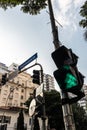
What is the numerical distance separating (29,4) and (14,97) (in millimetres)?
58214

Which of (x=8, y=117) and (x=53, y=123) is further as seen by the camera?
(x=8, y=117)

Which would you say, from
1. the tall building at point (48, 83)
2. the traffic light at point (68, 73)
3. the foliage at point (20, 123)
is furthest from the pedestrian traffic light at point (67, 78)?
the tall building at point (48, 83)

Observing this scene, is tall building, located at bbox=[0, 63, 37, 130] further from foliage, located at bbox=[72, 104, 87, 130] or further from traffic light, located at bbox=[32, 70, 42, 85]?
traffic light, located at bbox=[32, 70, 42, 85]

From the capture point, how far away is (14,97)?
64250 mm

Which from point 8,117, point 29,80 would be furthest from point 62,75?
point 29,80

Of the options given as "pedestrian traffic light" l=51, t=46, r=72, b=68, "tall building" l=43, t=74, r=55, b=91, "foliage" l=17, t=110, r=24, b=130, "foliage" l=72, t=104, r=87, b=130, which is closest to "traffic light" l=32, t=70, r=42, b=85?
"pedestrian traffic light" l=51, t=46, r=72, b=68

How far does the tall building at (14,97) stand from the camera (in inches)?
1558

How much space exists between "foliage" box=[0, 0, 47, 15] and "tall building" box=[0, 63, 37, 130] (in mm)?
31760

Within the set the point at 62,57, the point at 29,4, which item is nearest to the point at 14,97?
the point at 29,4

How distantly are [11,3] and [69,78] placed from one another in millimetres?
7734

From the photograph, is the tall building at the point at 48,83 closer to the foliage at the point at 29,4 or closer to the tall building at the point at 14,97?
the tall building at the point at 14,97

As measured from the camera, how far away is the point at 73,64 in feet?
8.34

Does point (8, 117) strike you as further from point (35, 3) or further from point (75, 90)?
point (75, 90)

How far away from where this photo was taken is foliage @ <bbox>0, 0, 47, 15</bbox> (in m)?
8.71
